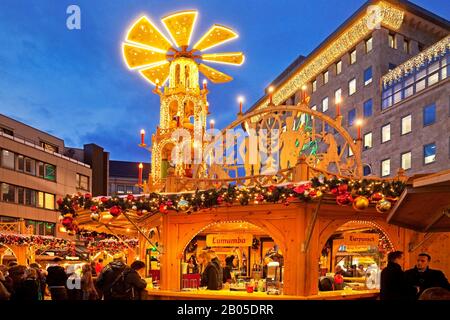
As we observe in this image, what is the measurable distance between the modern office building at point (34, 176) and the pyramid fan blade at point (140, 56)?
30.5 m

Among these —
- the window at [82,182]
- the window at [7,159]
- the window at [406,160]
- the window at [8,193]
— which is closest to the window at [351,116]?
the window at [406,160]

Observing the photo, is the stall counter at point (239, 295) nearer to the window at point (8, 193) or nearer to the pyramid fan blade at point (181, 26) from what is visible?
the pyramid fan blade at point (181, 26)

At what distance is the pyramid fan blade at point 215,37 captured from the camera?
15656 mm

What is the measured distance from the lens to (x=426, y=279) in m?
7.51

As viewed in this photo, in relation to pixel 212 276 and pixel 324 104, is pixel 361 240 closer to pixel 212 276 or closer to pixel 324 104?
pixel 212 276

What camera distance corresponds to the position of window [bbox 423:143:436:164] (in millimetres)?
32094

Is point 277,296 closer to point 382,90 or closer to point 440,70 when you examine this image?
point 440,70

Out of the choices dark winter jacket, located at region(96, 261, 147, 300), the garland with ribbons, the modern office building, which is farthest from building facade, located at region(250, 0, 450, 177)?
the modern office building

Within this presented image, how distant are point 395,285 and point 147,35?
11.7 meters

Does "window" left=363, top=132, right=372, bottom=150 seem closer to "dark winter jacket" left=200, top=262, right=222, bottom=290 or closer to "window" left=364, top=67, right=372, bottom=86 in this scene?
"window" left=364, top=67, right=372, bottom=86

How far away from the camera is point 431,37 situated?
141 ft

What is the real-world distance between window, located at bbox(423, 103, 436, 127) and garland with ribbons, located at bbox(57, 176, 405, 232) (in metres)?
24.6

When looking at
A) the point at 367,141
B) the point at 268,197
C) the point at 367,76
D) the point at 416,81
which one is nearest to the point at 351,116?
the point at 367,141

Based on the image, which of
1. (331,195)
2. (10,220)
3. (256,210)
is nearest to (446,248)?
(331,195)
